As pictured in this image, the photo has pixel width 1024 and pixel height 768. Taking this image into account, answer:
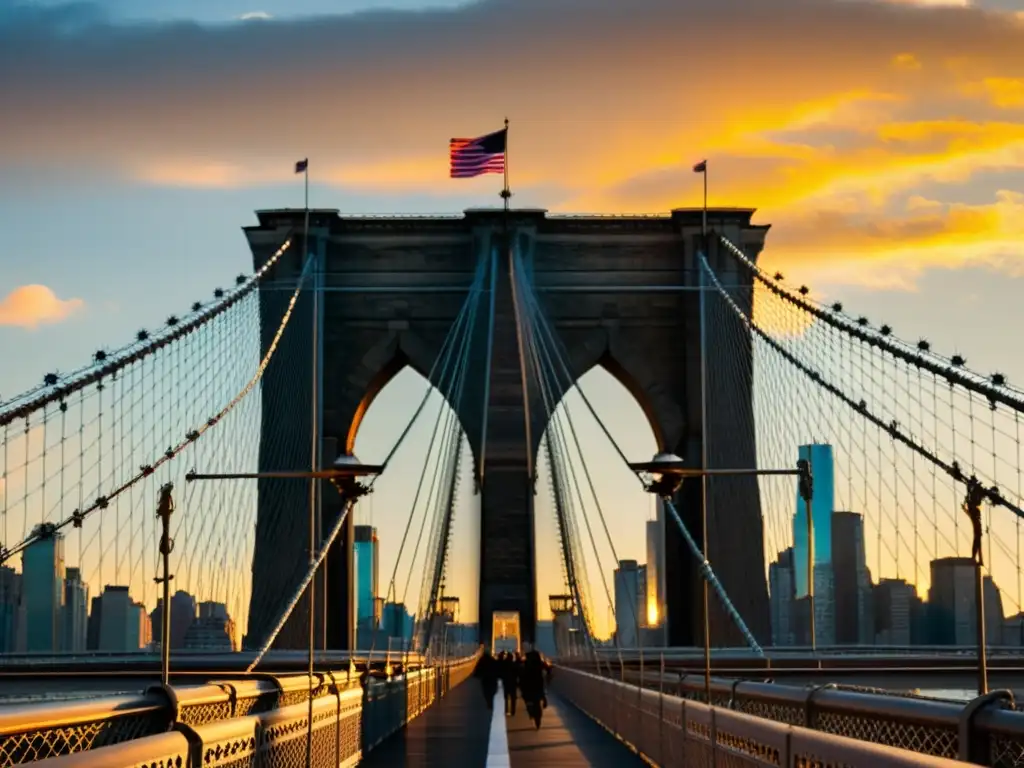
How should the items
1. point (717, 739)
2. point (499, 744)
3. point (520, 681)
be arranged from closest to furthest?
point (717, 739)
point (499, 744)
point (520, 681)

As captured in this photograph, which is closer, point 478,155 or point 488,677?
point 488,677

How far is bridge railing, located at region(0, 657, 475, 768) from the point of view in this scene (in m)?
9.49

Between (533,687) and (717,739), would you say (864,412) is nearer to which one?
(533,687)

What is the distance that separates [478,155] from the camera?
61281mm

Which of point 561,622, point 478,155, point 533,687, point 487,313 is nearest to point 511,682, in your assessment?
point 533,687

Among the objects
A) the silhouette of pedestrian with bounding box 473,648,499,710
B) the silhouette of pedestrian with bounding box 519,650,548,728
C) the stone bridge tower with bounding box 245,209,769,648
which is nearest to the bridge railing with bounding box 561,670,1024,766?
the silhouette of pedestrian with bounding box 519,650,548,728

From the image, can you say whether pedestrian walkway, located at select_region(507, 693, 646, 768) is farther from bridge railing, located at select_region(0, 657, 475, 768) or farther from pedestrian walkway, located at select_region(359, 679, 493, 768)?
bridge railing, located at select_region(0, 657, 475, 768)

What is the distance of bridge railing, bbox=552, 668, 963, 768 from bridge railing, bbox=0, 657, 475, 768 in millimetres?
2783

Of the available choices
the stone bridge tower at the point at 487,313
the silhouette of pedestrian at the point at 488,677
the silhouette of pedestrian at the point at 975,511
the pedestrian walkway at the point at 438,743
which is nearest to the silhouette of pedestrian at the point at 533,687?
the pedestrian walkway at the point at 438,743

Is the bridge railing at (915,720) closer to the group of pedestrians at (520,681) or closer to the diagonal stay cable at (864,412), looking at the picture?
the diagonal stay cable at (864,412)

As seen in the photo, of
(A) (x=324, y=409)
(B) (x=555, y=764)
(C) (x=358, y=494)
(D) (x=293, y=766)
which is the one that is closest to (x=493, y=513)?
(A) (x=324, y=409)

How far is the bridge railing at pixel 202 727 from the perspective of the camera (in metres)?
9.49

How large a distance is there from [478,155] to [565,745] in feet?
115

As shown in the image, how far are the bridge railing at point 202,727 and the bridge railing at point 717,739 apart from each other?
278cm
